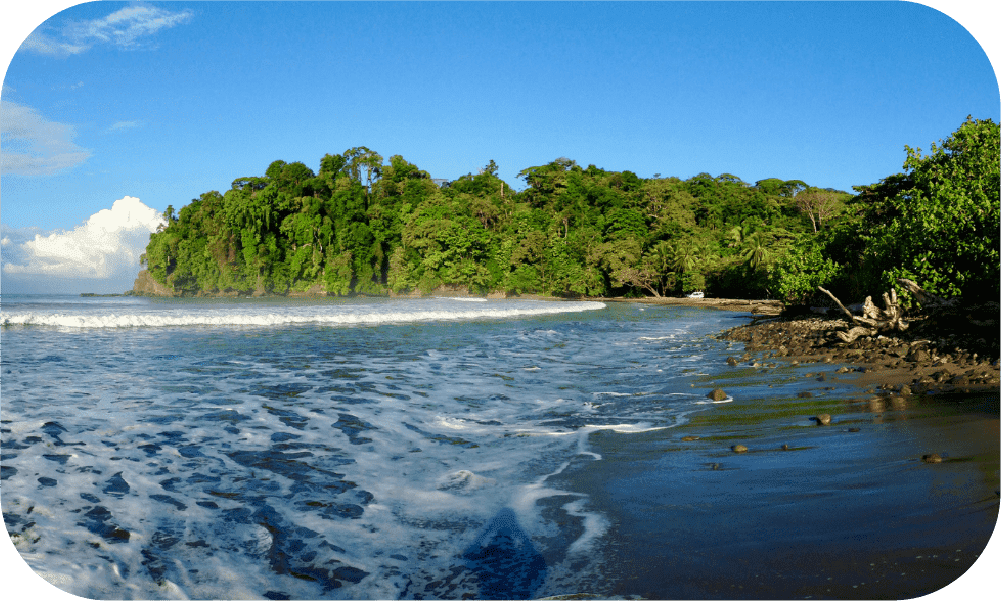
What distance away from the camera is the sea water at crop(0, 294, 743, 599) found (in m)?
2.83

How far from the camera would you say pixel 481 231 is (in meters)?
62.3

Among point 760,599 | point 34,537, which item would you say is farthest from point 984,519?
point 34,537

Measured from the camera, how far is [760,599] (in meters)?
2.27

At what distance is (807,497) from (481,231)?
5983 centimetres

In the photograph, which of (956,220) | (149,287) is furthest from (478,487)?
(149,287)

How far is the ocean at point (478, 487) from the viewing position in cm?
267

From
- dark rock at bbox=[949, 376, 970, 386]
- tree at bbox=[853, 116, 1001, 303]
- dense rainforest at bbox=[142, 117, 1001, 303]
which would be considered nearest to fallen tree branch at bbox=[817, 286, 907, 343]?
tree at bbox=[853, 116, 1001, 303]

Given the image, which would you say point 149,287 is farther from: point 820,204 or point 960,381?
point 960,381

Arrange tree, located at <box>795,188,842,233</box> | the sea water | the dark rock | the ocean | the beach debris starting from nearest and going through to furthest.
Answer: the ocean
the sea water
the dark rock
the beach debris
tree, located at <box>795,188,842,233</box>

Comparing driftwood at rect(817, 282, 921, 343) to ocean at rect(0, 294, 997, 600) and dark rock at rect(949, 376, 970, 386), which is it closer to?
ocean at rect(0, 294, 997, 600)

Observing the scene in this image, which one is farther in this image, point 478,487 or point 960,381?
point 960,381

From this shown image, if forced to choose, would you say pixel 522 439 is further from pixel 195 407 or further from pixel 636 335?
pixel 636 335

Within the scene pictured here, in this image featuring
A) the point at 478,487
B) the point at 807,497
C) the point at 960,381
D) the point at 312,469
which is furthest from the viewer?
the point at 960,381

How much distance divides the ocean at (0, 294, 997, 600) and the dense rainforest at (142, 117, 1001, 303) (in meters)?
39.2
